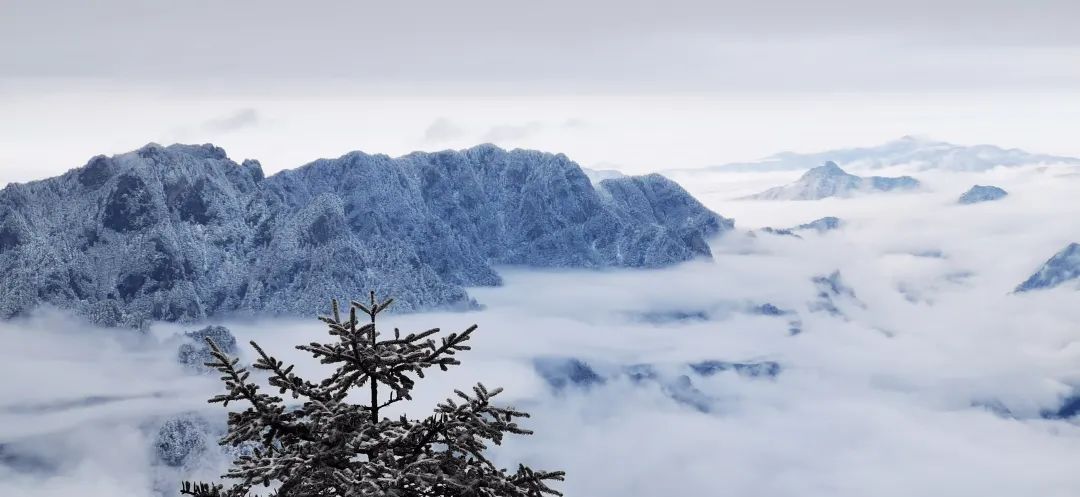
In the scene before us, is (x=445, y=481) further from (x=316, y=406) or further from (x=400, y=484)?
(x=316, y=406)

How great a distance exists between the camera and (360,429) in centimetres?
2384

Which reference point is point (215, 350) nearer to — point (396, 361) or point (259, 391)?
point (259, 391)

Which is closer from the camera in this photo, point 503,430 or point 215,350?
point 215,350

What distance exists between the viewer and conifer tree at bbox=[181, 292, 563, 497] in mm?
23203

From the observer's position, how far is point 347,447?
2336cm

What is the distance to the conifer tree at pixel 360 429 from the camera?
76.1 ft

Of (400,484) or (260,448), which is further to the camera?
(260,448)

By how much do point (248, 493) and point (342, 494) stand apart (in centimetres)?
329

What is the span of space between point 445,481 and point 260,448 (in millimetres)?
4829

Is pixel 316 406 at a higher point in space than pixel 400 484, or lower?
higher

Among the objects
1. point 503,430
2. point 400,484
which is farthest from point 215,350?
point 503,430

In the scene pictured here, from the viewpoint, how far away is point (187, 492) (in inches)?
942

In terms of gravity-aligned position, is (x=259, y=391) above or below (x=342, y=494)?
above

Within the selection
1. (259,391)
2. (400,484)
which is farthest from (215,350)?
(400,484)
